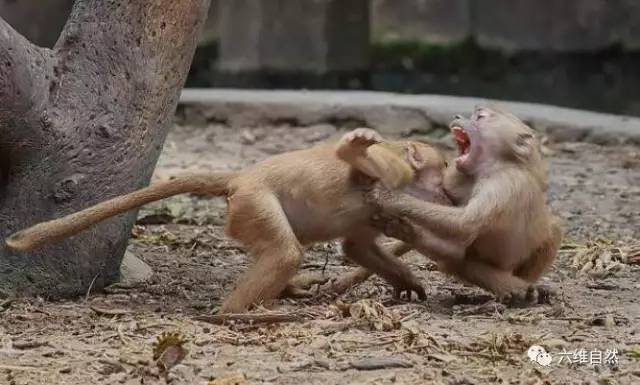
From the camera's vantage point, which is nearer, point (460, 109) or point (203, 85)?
point (460, 109)

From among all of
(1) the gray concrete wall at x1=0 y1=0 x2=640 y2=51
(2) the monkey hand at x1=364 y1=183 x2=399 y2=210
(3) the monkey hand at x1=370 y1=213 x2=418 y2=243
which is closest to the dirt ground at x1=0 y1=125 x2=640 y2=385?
(3) the monkey hand at x1=370 y1=213 x2=418 y2=243

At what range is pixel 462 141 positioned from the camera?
18.5 feet

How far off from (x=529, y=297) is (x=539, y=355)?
96 cm

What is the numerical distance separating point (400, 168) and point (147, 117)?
1237 mm

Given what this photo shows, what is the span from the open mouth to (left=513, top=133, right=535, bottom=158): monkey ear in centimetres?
22

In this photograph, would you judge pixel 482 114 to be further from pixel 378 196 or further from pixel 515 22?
pixel 515 22

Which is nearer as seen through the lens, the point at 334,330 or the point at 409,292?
the point at 334,330

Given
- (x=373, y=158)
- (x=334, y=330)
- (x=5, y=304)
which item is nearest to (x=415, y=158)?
(x=373, y=158)

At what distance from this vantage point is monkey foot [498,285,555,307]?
5.50 metres

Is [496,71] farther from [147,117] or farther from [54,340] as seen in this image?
[54,340]

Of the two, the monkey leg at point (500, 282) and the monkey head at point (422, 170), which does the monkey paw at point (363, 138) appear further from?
the monkey leg at point (500, 282)

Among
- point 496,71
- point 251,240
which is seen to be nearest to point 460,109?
point 496,71

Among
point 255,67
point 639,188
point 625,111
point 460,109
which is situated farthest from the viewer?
point 255,67

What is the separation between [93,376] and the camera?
4285mm
